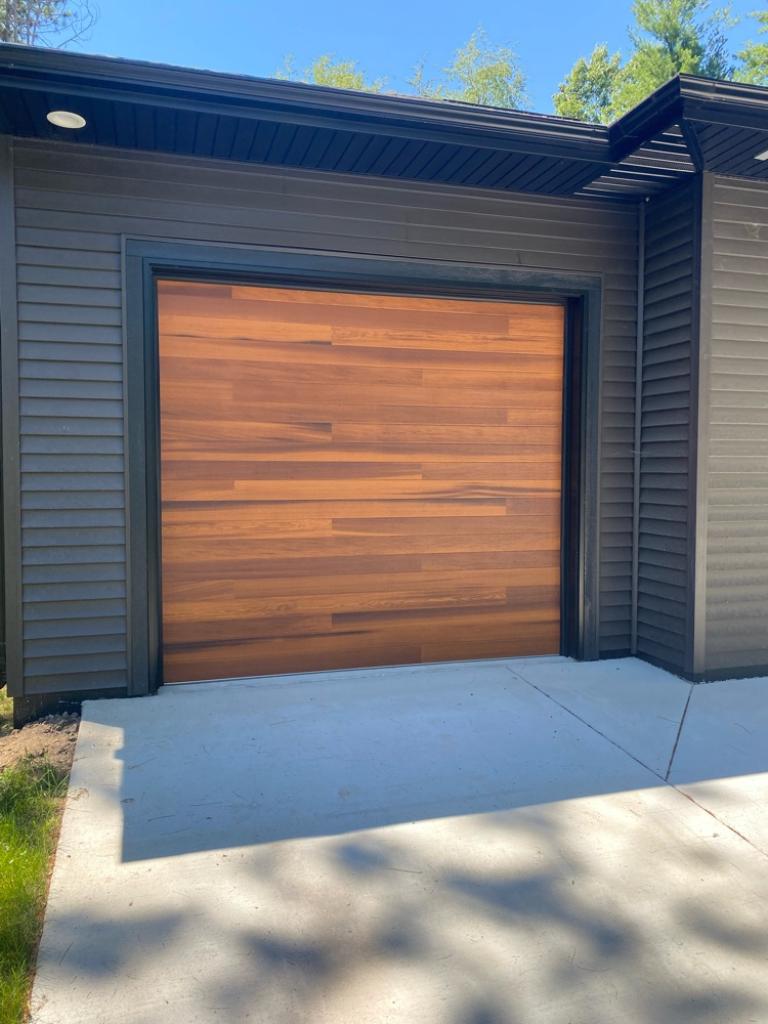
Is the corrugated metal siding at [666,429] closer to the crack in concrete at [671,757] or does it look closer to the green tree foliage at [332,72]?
the crack in concrete at [671,757]

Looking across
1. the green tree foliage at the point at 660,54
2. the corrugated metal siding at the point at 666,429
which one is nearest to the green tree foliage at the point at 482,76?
the green tree foliage at the point at 660,54

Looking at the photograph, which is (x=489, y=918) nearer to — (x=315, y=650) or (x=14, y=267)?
(x=315, y=650)

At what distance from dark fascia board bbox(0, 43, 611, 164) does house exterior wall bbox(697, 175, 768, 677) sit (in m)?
0.89

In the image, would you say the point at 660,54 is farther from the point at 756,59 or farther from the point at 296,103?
the point at 296,103

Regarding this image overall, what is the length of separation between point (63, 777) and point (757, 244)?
4.19 m

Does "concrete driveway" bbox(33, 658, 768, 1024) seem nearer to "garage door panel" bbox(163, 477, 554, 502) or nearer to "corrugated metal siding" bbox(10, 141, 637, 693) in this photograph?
"corrugated metal siding" bbox(10, 141, 637, 693)

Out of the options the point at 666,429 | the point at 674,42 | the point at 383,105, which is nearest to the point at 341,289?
the point at 383,105

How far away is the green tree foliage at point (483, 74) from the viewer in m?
22.9

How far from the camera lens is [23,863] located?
7.02ft

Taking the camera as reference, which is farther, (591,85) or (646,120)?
(591,85)

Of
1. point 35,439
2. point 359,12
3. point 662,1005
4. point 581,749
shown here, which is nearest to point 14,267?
point 35,439

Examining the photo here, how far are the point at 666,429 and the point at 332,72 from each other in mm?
21627

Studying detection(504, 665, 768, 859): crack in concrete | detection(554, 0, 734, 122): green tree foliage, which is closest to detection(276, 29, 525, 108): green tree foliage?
detection(554, 0, 734, 122): green tree foliage

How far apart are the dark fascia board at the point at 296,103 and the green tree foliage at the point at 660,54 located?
21429 millimetres
